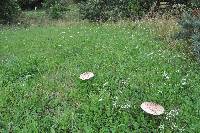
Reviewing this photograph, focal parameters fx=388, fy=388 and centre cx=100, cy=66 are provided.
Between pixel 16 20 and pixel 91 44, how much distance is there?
11001mm

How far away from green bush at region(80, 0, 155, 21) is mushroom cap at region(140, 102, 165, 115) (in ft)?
32.9

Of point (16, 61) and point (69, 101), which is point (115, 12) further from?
point (69, 101)

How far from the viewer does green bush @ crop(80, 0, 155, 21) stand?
51.9 ft

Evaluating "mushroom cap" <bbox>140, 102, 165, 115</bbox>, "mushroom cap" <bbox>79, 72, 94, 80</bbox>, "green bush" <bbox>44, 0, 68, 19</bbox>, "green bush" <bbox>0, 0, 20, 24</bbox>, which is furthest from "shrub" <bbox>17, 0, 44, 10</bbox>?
"mushroom cap" <bbox>140, 102, 165, 115</bbox>

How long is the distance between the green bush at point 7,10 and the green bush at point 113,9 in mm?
3934

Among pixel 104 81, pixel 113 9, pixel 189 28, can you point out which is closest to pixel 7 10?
pixel 113 9

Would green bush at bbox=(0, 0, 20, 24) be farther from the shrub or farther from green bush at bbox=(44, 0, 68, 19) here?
the shrub

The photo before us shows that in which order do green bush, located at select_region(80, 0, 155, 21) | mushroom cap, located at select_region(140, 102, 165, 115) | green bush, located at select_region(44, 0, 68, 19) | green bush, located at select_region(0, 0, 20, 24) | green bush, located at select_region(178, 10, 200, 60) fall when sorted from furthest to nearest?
1. green bush, located at select_region(44, 0, 68, 19)
2. green bush, located at select_region(0, 0, 20, 24)
3. green bush, located at select_region(80, 0, 155, 21)
4. green bush, located at select_region(178, 10, 200, 60)
5. mushroom cap, located at select_region(140, 102, 165, 115)

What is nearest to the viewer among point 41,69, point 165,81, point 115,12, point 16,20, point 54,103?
point 54,103

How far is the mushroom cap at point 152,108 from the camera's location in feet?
18.4

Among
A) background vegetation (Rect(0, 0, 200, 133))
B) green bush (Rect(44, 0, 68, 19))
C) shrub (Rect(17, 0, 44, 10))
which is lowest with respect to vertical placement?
shrub (Rect(17, 0, 44, 10))

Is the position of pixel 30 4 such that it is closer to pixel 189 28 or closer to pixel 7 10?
pixel 7 10

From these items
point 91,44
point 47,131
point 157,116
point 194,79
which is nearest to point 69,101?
point 47,131

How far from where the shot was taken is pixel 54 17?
20328 millimetres
